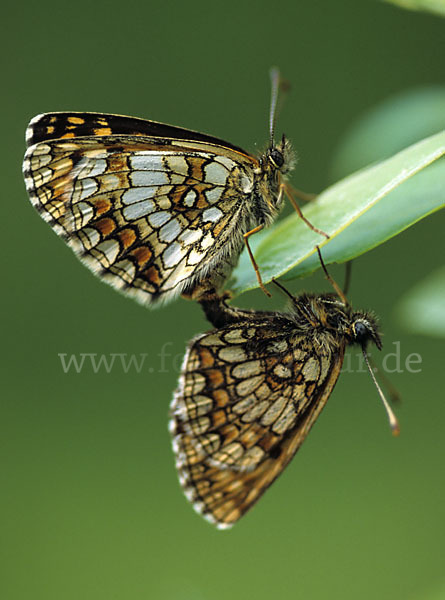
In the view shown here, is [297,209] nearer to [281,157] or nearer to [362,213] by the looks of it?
[281,157]

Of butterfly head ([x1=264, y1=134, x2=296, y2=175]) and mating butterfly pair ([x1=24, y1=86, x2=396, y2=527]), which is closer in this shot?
mating butterfly pair ([x1=24, y1=86, x2=396, y2=527])

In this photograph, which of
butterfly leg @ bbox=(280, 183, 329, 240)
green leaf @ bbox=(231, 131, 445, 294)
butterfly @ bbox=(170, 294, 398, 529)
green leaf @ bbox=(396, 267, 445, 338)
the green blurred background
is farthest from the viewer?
the green blurred background

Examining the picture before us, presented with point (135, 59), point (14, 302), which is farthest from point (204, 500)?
point (135, 59)

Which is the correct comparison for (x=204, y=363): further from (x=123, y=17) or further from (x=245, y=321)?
(x=123, y=17)

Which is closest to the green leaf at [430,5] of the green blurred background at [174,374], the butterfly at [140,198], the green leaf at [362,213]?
the green leaf at [362,213]

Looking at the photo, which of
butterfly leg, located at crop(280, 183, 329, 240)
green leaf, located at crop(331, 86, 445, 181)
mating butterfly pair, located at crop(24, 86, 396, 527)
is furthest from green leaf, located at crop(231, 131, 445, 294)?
green leaf, located at crop(331, 86, 445, 181)

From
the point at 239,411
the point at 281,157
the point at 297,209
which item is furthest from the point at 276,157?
the point at 239,411

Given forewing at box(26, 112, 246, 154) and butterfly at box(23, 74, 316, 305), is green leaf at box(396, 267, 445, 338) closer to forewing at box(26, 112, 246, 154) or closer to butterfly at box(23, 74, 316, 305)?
butterfly at box(23, 74, 316, 305)
